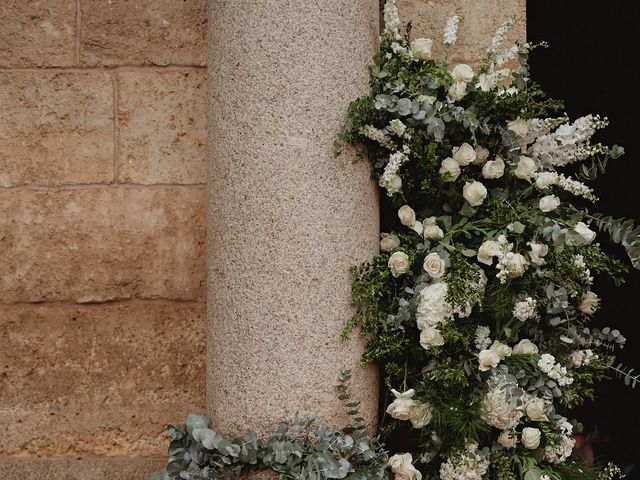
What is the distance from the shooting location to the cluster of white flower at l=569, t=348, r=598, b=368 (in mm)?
2326

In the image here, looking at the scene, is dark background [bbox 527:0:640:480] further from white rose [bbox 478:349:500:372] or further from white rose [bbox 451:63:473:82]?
white rose [bbox 478:349:500:372]

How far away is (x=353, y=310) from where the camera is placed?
2.27m

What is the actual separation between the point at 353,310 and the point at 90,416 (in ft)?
3.16

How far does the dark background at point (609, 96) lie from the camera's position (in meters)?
4.51

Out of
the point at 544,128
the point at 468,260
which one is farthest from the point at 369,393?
the point at 544,128

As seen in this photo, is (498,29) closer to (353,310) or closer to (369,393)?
(353,310)

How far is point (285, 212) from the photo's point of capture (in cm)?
220

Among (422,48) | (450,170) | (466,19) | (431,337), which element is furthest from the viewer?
(466,19)

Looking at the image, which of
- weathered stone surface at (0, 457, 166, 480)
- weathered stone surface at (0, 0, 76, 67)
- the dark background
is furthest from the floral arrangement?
the dark background

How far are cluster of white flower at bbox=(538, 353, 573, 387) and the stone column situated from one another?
51 centimetres

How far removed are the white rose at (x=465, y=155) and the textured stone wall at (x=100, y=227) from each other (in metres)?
0.83

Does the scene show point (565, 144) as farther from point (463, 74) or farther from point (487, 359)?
point (487, 359)

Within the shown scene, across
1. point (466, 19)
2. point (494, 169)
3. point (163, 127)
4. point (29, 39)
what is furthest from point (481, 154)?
point (29, 39)

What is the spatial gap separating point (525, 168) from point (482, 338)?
19.6 inches
